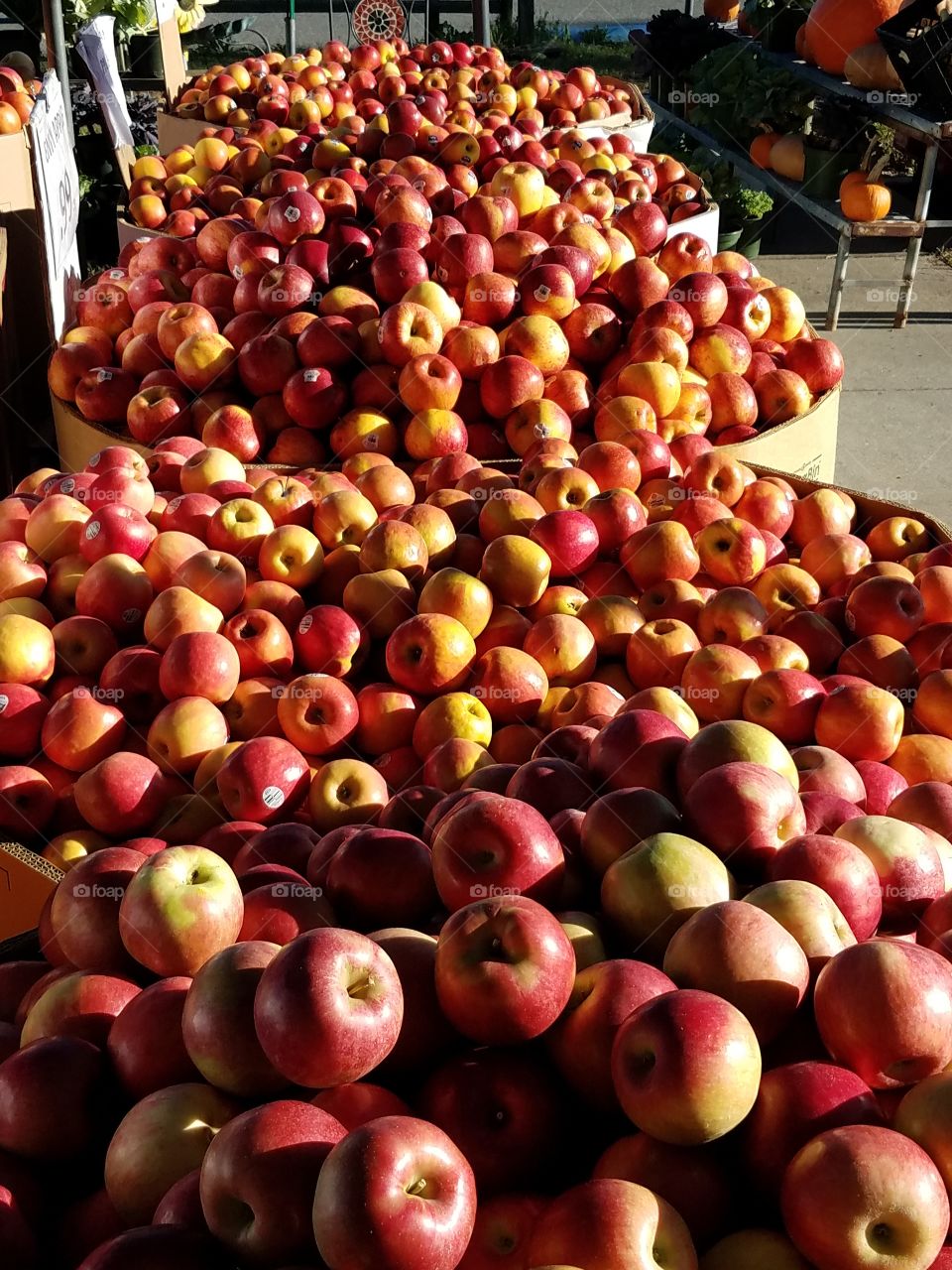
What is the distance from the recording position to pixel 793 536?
10.3 ft

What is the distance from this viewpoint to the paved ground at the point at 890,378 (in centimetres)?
548

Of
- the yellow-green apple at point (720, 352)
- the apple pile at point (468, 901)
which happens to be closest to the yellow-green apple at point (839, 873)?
the apple pile at point (468, 901)

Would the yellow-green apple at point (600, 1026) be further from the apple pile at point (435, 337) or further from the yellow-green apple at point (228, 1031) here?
the apple pile at point (435, 337)

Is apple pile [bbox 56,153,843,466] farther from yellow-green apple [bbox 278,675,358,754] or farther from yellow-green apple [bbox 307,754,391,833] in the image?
yellow-green apple [bbox 307,754,391,833]

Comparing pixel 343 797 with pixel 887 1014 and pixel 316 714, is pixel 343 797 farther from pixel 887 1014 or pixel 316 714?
pixel 887 1014

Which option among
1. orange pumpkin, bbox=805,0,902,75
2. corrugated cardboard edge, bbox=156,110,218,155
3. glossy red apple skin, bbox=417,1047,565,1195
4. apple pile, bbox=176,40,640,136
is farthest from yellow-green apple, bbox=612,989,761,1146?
orange pumpkin, bbox=805,0,902,75

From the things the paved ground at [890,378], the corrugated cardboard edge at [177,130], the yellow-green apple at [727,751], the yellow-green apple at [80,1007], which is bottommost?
the paved ground at [890,378]

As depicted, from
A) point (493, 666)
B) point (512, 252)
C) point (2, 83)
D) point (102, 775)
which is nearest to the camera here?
point (102, 775)

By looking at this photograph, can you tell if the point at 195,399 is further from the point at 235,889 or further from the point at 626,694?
the point at 235,889

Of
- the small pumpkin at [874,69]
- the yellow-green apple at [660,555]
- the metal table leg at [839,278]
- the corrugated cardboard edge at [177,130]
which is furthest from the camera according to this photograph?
the small pumpkin at [874,69]

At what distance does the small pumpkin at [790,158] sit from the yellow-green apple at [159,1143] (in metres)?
8.23

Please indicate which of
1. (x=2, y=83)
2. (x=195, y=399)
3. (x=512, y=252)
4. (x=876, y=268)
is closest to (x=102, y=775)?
(x=195, y=399)

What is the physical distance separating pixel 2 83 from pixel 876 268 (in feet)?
18.9

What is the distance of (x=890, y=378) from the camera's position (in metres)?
6.50
